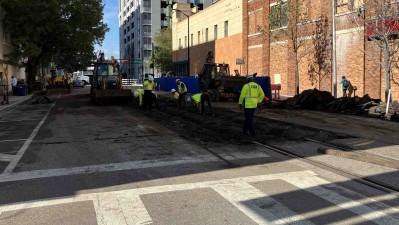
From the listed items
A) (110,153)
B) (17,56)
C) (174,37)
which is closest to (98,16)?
(17,56)

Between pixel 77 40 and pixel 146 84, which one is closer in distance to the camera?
pixel 146 84

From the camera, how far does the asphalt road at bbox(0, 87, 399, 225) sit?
5.32m

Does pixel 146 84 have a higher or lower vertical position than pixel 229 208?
A: higher

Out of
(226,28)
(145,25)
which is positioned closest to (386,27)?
(226,28)

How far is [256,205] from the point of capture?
573 centimetres

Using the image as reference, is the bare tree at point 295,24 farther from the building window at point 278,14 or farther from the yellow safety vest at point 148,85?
the yellow safety vest at point 148,85

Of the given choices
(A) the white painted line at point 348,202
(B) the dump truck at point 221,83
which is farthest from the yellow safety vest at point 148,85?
(A) the white painted line at point 348,202

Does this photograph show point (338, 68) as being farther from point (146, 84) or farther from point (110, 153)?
point (110, 153)

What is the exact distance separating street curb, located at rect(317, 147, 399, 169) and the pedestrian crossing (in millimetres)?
1844

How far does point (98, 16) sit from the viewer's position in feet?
144

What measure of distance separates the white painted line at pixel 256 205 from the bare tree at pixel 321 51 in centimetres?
2359

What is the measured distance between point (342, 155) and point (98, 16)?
39095mm

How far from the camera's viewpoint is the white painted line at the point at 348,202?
5.20m

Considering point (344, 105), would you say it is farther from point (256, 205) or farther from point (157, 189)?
point (256, 205)
